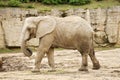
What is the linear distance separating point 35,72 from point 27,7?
695 inches

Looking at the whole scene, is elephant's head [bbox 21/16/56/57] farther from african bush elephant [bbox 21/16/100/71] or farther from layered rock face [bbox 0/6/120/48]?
layered rock face [bbox 0/6/120/48]

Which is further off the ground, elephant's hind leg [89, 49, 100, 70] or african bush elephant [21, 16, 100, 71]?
african bush elephant [21, 16, 100, 71]

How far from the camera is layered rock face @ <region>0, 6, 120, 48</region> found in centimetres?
3144

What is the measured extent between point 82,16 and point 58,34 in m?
16.9

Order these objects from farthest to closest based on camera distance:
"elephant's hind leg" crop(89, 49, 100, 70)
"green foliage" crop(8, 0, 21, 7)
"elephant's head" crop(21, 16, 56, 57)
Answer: "green foliage" crop(8, 0, 21, 7), "elephant's hind leg" crop(89, 49, 100, 70), "elephant's head" crop(21, 16, 56, 57)

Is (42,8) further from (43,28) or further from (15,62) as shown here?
(43,28)

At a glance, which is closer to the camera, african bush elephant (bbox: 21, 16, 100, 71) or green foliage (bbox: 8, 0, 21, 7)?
african bush elephant (bbox: 21, 16, 100, 71)

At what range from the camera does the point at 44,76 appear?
1437 cm

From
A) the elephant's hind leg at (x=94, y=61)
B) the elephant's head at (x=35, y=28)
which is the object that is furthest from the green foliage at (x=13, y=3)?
the elephant's hind leg at (x=94, y=61)

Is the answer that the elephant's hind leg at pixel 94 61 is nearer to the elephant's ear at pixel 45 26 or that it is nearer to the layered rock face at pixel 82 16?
the elephant's ear at pixel 45 26

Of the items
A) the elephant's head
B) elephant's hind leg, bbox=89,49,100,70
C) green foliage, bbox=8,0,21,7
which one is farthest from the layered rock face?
the elephant's head

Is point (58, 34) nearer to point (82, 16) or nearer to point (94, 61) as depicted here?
point (94, 61)

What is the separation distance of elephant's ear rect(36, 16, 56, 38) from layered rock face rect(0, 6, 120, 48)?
15.4 metres

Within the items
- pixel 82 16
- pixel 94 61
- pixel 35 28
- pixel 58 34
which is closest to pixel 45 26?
pixel 35 28
